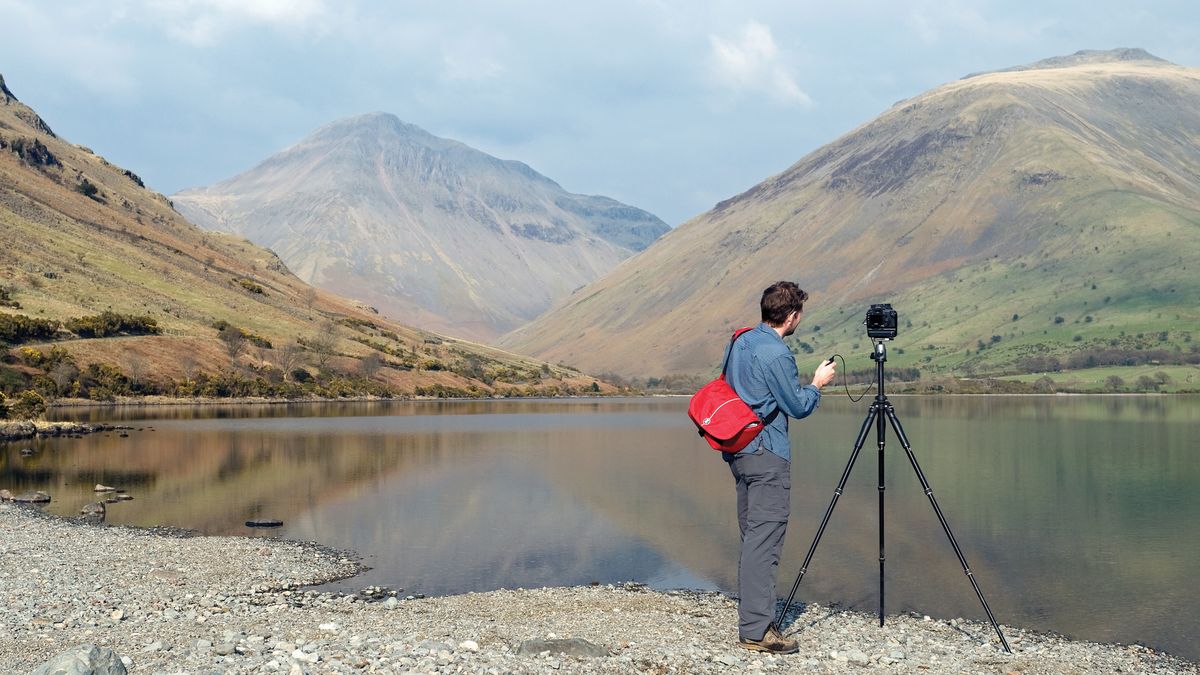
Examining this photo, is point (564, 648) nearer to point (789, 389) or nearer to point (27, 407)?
point (789, 389)

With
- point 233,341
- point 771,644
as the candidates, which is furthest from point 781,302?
point 233,341

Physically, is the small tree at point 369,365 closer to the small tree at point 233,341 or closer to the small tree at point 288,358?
the small tree at point 288,358

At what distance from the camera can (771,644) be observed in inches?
549

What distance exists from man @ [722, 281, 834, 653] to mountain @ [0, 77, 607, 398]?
268 ft

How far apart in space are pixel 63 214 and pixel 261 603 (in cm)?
15930

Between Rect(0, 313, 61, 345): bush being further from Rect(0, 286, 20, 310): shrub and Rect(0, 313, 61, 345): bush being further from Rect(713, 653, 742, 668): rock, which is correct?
Rect(713, 653, 742, 668): rock

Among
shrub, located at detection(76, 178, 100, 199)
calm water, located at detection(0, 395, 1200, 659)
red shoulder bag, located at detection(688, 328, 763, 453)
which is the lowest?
calm water, located at detection(0, 395, 1200, 659)

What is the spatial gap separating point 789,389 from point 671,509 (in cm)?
2317

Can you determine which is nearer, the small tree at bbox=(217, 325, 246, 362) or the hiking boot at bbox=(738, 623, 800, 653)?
the hiking boot at bbox=(738, 623, 800, 653)

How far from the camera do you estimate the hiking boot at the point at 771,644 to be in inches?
548

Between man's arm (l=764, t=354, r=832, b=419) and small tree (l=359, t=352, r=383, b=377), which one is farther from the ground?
small tree (l=359, t=352, r=383, b=377)

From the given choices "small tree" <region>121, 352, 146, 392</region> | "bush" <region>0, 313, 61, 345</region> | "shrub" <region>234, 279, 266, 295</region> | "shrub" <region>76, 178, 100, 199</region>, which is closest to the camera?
"bush" <region>0, 313, 61, 345</region>

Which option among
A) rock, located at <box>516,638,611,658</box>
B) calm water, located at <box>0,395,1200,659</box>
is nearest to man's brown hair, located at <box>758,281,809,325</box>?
rock, located at <box>516,638,611,658</box>

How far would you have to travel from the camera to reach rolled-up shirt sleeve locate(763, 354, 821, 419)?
13.3 meters
